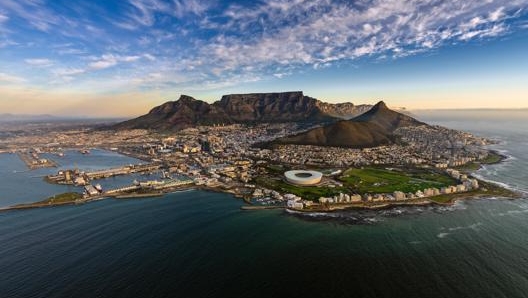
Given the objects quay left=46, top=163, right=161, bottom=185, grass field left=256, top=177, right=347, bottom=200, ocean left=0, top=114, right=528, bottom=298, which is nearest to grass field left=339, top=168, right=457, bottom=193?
grass field left=256, top=177, right=347, bottom=200

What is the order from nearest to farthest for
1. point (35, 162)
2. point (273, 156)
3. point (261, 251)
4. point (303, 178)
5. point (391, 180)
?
point (261, 251)
point (303, 178)
point (391, 180)
point (35, 162)
point (273, 156)

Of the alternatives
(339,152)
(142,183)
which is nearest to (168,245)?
(142,183)

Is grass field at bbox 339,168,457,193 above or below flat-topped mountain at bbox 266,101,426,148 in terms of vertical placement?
below

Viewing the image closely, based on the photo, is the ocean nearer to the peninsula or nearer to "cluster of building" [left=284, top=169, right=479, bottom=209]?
"cluster of building" [left=284, top=169, right=479, bottom=209]

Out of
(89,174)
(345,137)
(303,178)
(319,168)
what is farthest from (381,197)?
(89,174)

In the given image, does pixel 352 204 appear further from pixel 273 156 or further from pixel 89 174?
pixel 89 174

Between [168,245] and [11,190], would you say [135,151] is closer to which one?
[11,190]

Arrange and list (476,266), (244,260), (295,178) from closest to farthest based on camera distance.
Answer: (476,266) < (244,260) < (295,178)
